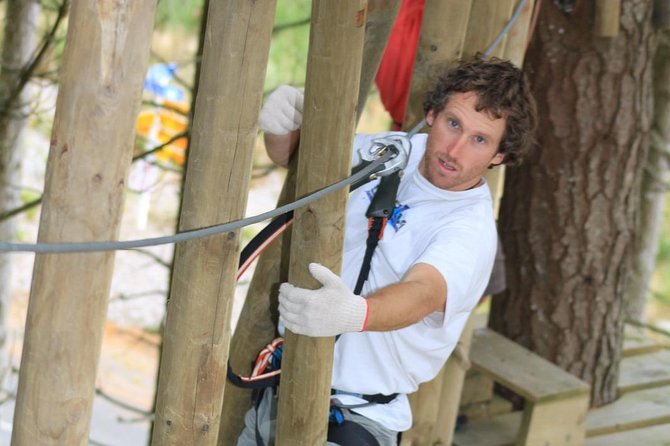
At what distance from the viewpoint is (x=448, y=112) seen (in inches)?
86.7

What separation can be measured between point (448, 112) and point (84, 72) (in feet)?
3.12

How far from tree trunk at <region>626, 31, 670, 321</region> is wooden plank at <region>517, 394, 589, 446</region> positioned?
2374 mm

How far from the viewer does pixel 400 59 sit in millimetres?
3178

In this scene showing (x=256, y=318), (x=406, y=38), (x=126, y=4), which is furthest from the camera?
(x=406, y=38)

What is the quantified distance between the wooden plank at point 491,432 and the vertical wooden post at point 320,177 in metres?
1.49

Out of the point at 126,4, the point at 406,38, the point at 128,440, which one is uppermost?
the point at 406,38

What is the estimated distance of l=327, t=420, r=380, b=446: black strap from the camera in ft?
7.29

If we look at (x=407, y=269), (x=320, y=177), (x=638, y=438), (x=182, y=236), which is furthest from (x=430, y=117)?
(x=638, y=438)

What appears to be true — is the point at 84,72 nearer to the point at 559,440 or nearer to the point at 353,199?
the point at 353,199

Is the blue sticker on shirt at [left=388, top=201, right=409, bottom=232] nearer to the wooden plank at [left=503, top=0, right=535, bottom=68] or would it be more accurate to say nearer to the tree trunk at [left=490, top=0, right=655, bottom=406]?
the wooden plank at [left=503, top=0, right=535, bottom=68]

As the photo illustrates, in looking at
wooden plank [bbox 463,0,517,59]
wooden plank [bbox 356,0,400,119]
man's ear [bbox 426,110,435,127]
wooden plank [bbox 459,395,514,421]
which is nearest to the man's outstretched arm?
man's ear [bbox 426,110,435,127]

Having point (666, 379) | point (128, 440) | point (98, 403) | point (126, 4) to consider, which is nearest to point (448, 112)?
point (126, 4)

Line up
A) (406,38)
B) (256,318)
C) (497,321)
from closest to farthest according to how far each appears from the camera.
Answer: (256,318)
(406,38)
(497,321)

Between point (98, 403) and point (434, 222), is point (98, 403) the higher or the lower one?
the lower one
